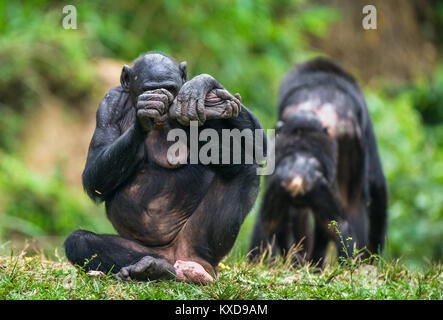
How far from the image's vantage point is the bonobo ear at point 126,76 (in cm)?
404

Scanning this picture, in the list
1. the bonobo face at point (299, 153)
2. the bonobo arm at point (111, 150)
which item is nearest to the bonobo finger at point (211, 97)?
the bonobo arm at point (111, 150)

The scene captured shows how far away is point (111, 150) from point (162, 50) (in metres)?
7.25

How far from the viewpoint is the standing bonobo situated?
577 centimetres

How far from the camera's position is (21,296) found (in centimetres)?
337

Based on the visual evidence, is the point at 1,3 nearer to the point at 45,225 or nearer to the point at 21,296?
the point at 45,225

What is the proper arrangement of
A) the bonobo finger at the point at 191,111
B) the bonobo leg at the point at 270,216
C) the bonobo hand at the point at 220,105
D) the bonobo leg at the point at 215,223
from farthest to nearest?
1. the bonobo leg at the point at 270,216
2. the bonobo leg at the point at 215,223
3. the bonobo hand at the point at 220,105
4. the bonobo finger at the point at 191,111

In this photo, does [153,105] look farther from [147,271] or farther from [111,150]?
[147,271]

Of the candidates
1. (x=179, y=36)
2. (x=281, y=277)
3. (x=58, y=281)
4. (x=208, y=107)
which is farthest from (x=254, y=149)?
(x=179, y=36)

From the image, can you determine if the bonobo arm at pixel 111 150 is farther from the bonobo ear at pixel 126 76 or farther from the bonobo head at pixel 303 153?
the bonobo head at pixel 303 153

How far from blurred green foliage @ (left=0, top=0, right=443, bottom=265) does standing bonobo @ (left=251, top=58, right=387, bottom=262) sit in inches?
110

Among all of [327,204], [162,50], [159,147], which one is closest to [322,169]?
[327,204]

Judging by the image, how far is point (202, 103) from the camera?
3.57 m

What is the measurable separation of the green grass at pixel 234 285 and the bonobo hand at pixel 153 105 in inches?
39.7

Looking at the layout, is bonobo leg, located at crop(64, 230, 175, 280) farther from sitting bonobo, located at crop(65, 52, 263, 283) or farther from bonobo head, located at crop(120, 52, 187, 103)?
bonobo head, located at crop(120, 52, 187, 103)
